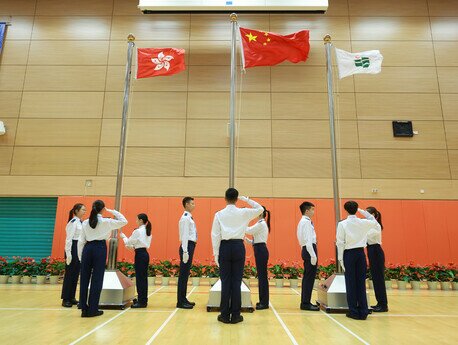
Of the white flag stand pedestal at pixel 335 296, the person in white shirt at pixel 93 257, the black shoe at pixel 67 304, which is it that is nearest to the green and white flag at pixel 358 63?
the white flag stand pedestal at pixel 335 296

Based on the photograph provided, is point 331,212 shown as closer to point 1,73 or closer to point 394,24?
point 394,24

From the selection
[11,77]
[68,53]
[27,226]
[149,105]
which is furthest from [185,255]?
[11,77]

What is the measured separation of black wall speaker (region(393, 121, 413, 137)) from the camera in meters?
10.5

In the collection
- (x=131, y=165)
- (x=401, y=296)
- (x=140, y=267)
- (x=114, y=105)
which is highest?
(x=114, y=105)

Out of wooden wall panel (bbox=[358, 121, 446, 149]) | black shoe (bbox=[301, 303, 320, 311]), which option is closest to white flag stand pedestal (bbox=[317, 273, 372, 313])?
black shoe (bbox=[301, 303, 320, 311])

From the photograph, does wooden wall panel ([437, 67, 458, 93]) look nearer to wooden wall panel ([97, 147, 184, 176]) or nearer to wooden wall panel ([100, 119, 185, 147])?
wooden wall panel ([100, 119, 185, 147])

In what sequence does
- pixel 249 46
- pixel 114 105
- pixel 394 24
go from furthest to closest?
1. pixel 394 24
2. pixel 114 105
3. pixel 249 46

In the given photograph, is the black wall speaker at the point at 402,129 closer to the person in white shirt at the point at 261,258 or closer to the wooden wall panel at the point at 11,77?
the person in white shirt at the point at 261,258

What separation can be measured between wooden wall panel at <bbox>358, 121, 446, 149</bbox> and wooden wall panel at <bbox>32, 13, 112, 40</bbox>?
994 cm

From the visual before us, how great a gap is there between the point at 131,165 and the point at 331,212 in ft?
22.1

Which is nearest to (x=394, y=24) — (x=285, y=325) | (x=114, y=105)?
(x=114, y=105)

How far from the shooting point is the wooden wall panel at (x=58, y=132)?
10.6 metres

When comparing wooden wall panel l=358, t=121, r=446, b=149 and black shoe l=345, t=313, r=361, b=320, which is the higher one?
wooden wall panel l=358, t=121, r=446, b=149

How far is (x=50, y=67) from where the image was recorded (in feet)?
36.9
